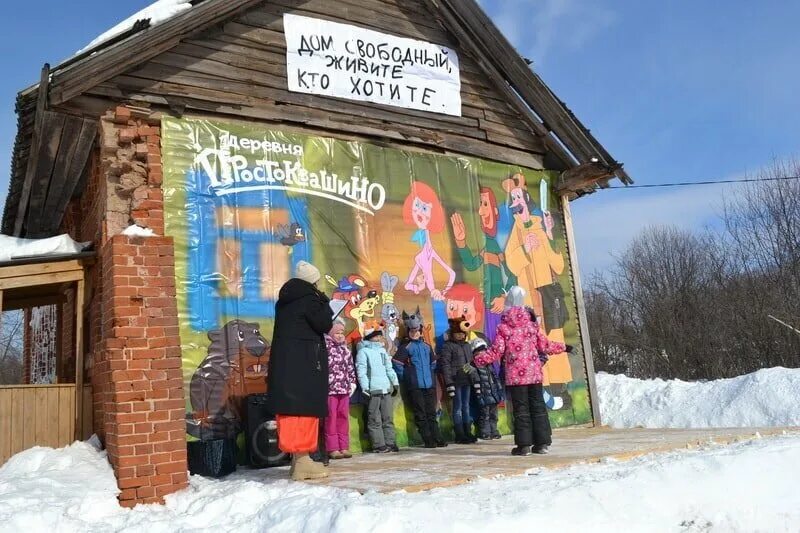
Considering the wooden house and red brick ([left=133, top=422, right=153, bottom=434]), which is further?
the wooden house

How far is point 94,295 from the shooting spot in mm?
7727

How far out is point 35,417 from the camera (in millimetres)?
7004

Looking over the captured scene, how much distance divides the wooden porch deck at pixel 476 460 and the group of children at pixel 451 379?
32 cm

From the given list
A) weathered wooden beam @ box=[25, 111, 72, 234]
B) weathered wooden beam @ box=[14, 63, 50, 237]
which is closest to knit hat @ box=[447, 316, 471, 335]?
weathered wooden beam @ box=[25, 111, 72, 234]

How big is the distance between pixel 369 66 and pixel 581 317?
522 cm

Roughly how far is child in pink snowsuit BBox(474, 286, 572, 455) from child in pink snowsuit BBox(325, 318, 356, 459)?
68.8 inches

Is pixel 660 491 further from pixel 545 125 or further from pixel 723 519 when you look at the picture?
pixel 545 125

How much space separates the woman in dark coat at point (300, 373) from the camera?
588cm

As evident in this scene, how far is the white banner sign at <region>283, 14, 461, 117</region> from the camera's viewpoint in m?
8.90

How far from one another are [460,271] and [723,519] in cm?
541

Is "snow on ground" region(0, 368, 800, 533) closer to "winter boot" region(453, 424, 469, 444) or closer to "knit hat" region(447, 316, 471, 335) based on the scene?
"winter boot" region(453, 424, 469, 444)

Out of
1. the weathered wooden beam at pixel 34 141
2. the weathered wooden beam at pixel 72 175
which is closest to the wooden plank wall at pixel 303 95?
the weathered wooden beam at pixel 34 141

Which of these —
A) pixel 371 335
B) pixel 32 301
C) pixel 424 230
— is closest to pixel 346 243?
pixel 371 335

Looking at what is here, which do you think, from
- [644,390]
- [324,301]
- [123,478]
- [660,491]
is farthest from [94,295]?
[644,390]
